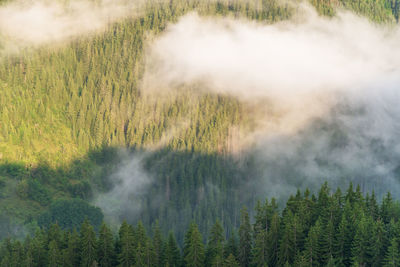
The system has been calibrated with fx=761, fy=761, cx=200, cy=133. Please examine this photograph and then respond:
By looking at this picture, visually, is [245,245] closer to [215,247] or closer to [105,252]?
[215,247]

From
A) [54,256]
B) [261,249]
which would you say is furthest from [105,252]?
[261,249]

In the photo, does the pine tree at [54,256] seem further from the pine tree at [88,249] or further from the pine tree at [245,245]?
the pine tree at [245,245]

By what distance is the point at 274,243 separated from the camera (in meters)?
145

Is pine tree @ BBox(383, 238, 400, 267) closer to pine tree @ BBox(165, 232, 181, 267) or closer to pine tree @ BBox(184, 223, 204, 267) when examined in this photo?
pine tree @ BBox(184, 223, 204, 267)

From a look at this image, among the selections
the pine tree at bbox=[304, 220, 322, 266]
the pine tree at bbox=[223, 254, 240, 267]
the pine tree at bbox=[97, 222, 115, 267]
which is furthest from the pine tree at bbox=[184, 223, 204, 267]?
the pine tree at bbox=[304, 220, 322, 266]

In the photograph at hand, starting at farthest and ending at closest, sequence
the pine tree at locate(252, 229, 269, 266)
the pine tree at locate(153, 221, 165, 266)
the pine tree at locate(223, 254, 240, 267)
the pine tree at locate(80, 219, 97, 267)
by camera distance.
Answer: the pine tree at locate(153, 221, 165, 266) < the pine tree at locate(80, 219, 97, 267) < the pine tree at locate(252, 229, 269, 266) < the pine tree at locate(223, 254, 240, 267)

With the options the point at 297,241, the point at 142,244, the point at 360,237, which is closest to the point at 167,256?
the point at 142,244

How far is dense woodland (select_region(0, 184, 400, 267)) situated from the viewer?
13612 centimetres

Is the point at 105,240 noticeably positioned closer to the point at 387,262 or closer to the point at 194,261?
the point at 194,261

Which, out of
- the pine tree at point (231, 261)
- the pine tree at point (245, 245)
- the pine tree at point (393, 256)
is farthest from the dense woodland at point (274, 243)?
the pine tree at point (393, 256)

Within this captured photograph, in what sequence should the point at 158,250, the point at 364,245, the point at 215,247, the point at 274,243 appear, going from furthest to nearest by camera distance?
the point at 158,250, the point at 215,247, the point at 274,243, the point at 364,245

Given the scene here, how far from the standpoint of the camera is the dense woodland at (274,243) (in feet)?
→ 447

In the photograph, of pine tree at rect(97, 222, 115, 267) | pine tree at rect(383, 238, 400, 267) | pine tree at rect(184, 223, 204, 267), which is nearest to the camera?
pine tree at rect(383, 238, 400, 267)

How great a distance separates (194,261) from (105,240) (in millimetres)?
18345
